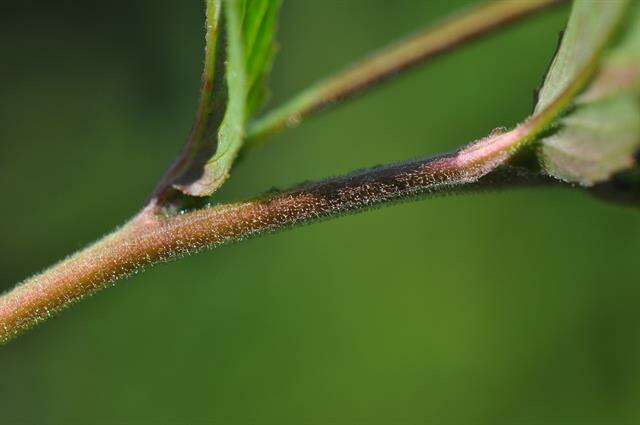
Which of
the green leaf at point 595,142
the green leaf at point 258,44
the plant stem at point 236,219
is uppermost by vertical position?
the green leaf at point 258,44

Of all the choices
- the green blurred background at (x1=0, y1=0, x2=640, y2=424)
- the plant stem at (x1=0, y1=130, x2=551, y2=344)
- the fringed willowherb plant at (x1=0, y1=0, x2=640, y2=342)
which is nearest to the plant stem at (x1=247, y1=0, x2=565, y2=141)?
the fringed willowherb plant at (x1=0, y1=0, x2=640, y2=342)

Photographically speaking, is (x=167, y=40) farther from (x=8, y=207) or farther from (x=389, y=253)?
(x=389, y=253)

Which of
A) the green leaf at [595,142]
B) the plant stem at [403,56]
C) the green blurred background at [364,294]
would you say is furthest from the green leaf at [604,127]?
the green blurred background at [364,294]

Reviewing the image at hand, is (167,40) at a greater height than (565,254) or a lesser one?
greater

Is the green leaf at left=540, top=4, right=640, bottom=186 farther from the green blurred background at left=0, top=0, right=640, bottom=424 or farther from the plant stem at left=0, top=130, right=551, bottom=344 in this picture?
the green blurred background at left=0, top=0, right=640, bottom=424

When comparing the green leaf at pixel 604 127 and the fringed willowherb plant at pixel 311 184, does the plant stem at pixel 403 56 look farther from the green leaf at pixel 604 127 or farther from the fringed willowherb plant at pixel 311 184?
the green leaf at pixel 604 127

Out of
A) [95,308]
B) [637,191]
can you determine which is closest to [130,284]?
[95,308]

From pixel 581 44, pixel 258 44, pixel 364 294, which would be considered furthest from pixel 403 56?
pixel 364 294
